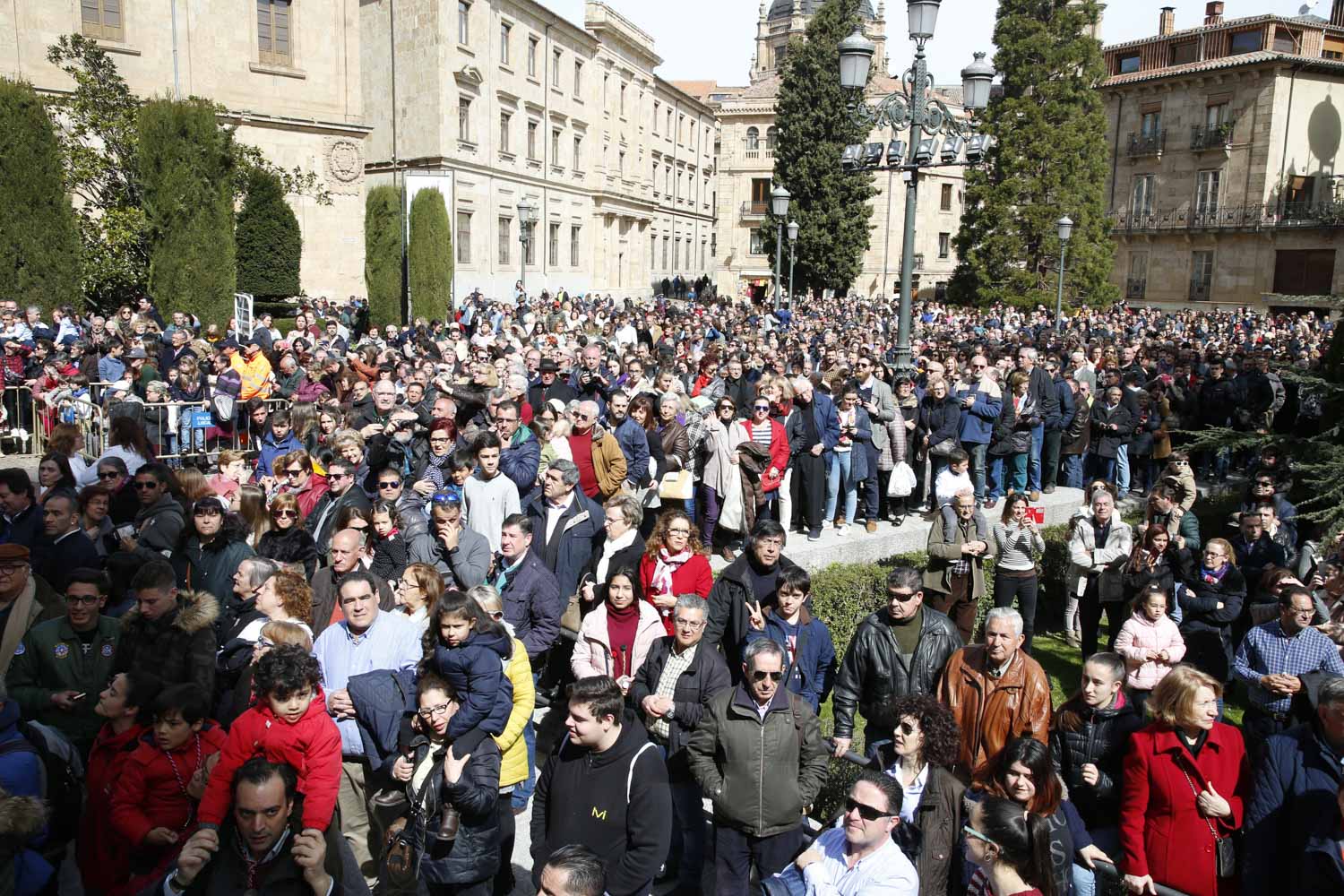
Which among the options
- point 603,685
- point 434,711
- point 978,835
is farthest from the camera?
point 434,711

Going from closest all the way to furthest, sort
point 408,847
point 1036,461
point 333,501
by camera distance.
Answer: point 408,847 < point 333,501 < point 1036,461

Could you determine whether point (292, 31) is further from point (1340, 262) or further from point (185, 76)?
point (1340, 262)

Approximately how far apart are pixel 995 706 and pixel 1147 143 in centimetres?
4695

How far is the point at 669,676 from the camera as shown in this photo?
4.81 metres

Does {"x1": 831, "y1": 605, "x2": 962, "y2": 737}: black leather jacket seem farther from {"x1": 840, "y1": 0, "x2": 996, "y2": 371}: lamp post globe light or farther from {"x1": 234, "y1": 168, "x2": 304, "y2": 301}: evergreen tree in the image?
{"x1": 234, "y1": 168, "x2": 304, "y2": 301}: evergreen tree

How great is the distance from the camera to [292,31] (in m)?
28.6

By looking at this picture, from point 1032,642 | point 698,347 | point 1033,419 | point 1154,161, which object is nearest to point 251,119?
point 698,347

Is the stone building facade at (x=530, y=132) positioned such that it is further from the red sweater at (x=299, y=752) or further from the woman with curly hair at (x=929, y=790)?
the woman with curly hair at (x=929, y=790)

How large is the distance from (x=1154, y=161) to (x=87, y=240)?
43.1 m

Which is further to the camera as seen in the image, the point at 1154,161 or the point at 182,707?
the point at 1154,161

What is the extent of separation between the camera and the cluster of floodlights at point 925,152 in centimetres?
1166

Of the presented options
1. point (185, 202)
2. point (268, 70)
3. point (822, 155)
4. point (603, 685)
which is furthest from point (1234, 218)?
point (603, 685)

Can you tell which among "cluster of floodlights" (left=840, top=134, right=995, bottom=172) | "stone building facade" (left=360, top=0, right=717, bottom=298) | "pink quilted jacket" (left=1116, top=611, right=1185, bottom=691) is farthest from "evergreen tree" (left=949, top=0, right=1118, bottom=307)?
"pink quilted jacket" (left=1116, top=611, right=1185, bottom=691)

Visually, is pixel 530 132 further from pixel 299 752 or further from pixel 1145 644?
pixel 299 752
